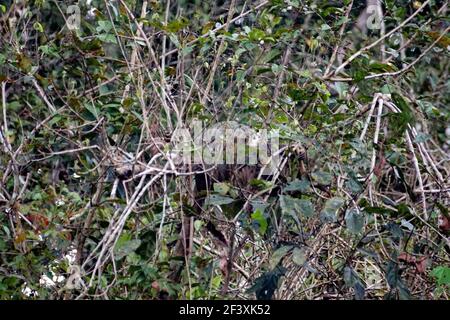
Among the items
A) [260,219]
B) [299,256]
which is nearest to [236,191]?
[260,219]

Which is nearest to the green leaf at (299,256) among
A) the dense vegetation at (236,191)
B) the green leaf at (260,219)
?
the dense vegetation at (236,191)

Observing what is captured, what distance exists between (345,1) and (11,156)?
1474 mm

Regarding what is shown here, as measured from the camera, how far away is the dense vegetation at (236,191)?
7.81ft

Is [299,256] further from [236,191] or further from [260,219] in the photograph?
[236,191]

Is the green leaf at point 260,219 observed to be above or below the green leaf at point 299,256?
above

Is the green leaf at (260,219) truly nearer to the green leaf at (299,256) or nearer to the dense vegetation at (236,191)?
the dense vegetation at (236,191)

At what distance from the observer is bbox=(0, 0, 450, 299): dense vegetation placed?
93.7 inches

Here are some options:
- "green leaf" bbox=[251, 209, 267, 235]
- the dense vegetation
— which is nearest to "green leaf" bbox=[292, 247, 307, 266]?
the dense vegetation

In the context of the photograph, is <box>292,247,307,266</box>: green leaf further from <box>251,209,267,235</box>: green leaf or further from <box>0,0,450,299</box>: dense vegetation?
<box>251,209,267,235</box>: green leaf

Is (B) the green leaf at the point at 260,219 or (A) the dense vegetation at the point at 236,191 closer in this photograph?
(B) the green leaf at the point at 260,219

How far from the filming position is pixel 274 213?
2318 millimetres
